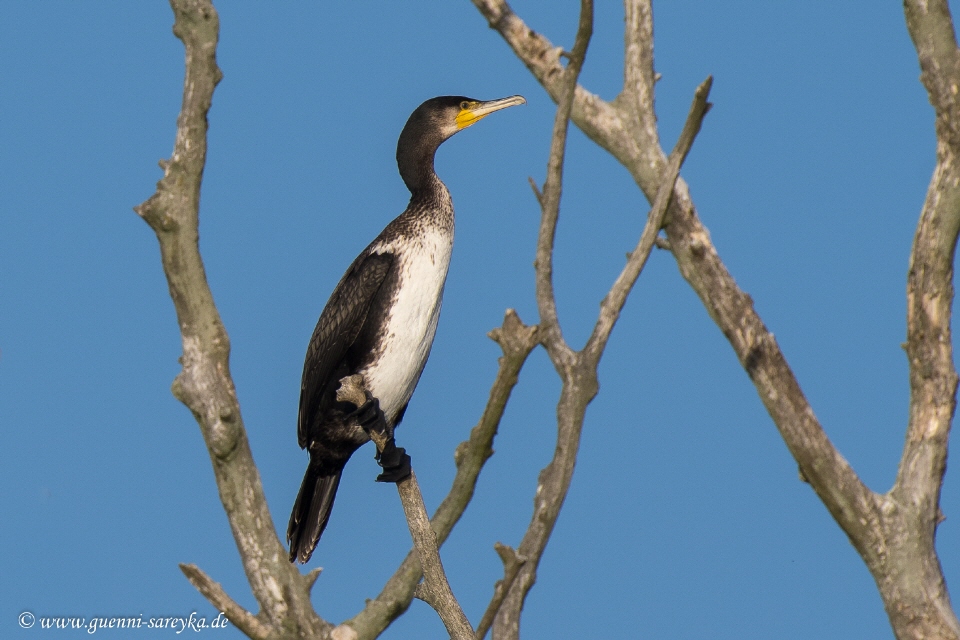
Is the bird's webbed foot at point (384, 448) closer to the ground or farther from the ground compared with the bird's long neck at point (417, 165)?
closer to the ground

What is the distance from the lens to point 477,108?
6.21 m

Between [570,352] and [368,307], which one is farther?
[368,307]

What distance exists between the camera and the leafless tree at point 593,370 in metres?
4.41

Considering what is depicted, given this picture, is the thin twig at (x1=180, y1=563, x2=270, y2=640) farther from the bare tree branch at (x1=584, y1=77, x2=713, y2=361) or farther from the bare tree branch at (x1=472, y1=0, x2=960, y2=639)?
the bare tree branch at (x1=472, y1=0, x2=960, y2=639)

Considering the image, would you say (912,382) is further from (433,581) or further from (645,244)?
(433,581)

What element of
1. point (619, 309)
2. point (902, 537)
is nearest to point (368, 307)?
point (619, 309)

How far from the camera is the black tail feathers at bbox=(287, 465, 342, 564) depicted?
226 inches

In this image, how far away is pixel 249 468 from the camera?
483 cm

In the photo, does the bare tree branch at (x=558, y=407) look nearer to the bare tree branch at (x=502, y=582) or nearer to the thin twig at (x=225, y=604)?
the bare tree branch at (x=502, y=582)

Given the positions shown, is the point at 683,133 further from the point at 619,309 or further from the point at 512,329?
the point at 512,329

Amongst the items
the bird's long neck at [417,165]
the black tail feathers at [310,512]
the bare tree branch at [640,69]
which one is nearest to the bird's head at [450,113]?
the bird's long neck at [417,165]

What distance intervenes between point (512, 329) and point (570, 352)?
74 cm

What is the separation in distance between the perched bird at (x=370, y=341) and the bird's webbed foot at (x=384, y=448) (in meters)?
0.49

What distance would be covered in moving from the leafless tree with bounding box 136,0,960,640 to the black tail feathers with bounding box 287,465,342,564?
70 cm
